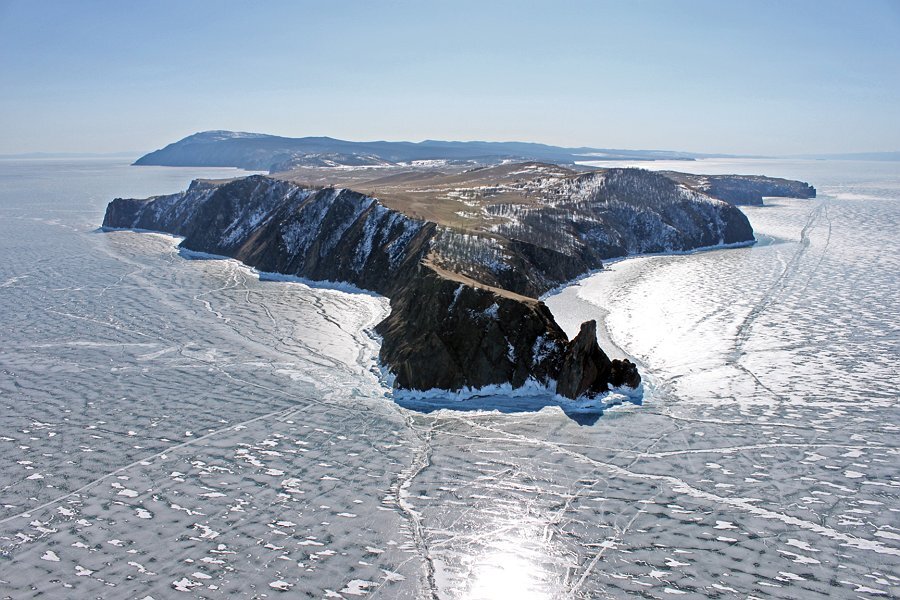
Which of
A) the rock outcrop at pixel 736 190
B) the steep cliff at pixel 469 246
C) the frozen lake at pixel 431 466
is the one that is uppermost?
the rock outcrop at pixel 736 190

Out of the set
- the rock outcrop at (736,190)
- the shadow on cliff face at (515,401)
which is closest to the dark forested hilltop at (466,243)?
the shadow on cliff face at (515,401)


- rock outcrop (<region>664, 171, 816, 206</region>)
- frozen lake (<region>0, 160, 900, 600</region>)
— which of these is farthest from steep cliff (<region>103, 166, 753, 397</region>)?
rock outcrop (<region>664, 171, 816, 206</region>)

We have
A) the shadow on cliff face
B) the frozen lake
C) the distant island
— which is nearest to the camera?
the frozen lake

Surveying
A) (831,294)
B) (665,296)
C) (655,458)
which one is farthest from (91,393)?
(831,294)

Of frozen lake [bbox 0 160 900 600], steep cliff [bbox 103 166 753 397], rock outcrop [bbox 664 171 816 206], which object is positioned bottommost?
frozen lake [bbox 0 160 900 600]

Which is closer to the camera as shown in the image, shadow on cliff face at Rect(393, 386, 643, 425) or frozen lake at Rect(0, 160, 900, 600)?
frozen lake at Rect(0, 160, 900, 600)

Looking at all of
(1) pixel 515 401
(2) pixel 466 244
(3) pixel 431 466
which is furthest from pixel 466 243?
(3) pixel 431 466

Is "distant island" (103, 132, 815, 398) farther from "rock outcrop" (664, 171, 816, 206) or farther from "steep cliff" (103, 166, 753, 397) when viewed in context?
"rock outcrop" (664, 171, 816, 206)

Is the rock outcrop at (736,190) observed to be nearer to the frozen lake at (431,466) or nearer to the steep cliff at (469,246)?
the steep cliff at (469,246)
